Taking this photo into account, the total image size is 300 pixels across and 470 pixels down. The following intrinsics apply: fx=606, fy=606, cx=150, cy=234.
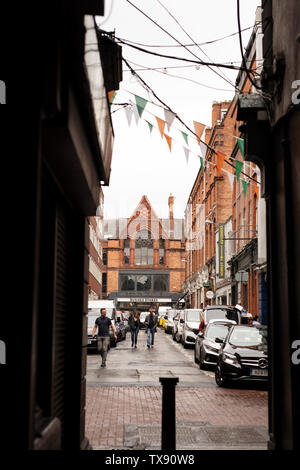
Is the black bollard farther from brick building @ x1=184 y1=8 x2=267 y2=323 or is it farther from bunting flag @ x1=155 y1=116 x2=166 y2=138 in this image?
brick building @ x1=184 y1=8 x2=267 y2=323

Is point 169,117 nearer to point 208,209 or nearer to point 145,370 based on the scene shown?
point 145,370

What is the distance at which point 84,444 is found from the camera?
6480 mm

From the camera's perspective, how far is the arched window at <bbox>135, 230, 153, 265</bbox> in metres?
82.3

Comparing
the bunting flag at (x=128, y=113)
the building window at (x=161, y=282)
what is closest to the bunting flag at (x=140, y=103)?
the bunting flag at (x=128, y=113)

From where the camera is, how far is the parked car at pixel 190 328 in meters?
28.1

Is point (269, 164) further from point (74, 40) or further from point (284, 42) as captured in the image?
point (74, 40)

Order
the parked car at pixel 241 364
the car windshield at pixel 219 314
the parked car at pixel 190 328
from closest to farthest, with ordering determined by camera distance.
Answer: the parked car at pixel 241 364, the car windshield at pixel 219 314, the parked car at pixel 190 328

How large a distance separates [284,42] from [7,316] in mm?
5654

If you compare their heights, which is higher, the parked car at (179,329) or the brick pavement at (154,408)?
the parked car at (179,329)

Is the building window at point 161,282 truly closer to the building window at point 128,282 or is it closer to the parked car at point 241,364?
the building window at point 128,282

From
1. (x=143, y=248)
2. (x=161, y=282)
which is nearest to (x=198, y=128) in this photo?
(x=161, y=282)

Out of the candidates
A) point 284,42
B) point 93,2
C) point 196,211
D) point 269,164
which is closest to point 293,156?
point 269,164

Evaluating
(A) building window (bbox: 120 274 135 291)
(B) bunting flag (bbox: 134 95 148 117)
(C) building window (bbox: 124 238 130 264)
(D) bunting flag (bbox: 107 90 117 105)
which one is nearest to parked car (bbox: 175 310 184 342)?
(B) bunting flag (bbox: 134 95 148 117)

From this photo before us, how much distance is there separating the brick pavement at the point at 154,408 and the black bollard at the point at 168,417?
1269 mm
